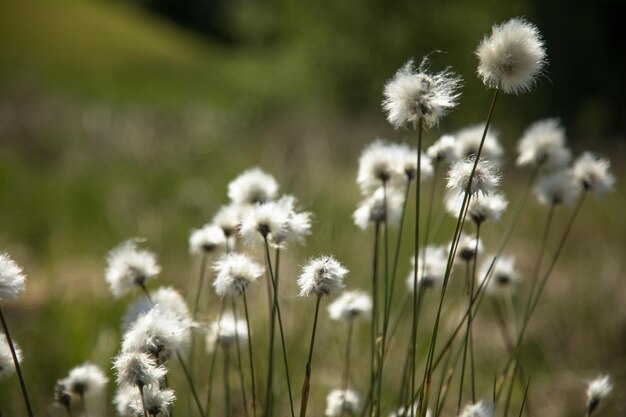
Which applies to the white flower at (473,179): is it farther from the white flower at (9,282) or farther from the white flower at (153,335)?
the white flower at (9,282)

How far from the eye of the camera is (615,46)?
506 inches

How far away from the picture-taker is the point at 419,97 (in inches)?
41.2

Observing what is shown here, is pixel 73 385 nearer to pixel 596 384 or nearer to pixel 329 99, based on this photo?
pixel 596 384

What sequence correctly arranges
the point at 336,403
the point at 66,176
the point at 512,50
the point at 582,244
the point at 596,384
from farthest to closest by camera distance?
the point at 66,176 < the point at 582,244 < the point at 336,403 < the point at 596,384 < the point at 512,50

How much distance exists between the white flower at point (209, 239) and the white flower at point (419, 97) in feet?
1.99

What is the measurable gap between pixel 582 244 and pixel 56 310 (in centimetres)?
399

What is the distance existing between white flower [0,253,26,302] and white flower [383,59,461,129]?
29.1 inches

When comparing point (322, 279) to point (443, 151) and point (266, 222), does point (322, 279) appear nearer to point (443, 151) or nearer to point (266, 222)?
point (266, 222)

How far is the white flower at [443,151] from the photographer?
1468 millimetres

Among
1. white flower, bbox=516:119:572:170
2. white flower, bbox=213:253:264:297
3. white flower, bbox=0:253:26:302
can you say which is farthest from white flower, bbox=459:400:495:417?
white flower, bbox=0:253:26:302

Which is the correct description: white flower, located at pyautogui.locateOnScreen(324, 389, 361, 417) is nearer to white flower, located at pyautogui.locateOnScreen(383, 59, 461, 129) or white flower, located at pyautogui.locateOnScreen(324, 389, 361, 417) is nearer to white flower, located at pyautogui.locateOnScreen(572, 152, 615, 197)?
white flower, located at pyautogui.locateOnScreen(383, 59, 461, 129)

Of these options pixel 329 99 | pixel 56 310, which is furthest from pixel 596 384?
pixel 329 99

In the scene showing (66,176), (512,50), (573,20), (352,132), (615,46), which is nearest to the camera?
(512,50)

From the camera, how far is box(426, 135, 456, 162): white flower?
4.82 feet
